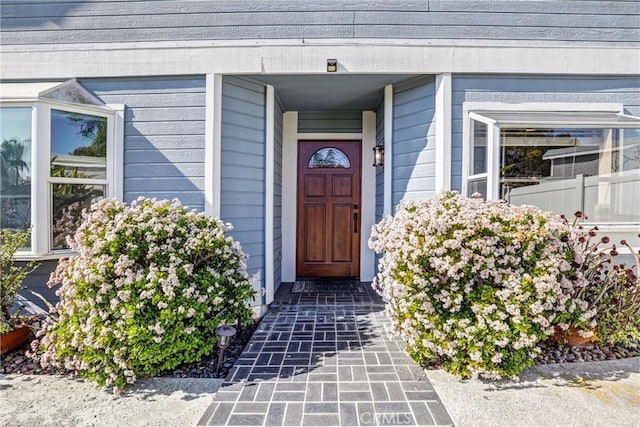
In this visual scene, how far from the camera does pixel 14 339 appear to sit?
285 cm

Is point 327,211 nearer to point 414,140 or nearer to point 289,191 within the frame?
point 289,191

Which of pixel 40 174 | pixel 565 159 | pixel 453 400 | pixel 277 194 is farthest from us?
pixel 277 194

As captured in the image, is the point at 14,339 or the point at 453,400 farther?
the point at 14,339

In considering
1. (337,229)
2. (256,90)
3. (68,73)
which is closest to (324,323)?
(337,229)

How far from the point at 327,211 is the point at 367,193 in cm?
63

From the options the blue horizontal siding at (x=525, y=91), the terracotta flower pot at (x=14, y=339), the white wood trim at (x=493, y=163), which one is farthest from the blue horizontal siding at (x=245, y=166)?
the white wood trim at (x=493, y=163)

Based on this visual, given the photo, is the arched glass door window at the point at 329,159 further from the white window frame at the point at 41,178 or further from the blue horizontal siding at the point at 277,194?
the white window frame at the point at 41,178

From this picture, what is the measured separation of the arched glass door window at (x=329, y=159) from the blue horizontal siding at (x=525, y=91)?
172 cm

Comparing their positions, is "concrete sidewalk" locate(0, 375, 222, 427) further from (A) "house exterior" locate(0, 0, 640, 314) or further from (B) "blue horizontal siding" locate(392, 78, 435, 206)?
(B) "blue horizontal siding" locate(392, 78, 435, 206)

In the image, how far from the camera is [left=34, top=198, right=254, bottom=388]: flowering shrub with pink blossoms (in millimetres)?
2279

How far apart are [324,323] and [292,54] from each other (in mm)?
2771

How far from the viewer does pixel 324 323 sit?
3340 millimetres

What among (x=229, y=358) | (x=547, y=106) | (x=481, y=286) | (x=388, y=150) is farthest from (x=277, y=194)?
(x=547, y=106)

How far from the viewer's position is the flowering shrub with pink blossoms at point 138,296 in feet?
7.48
